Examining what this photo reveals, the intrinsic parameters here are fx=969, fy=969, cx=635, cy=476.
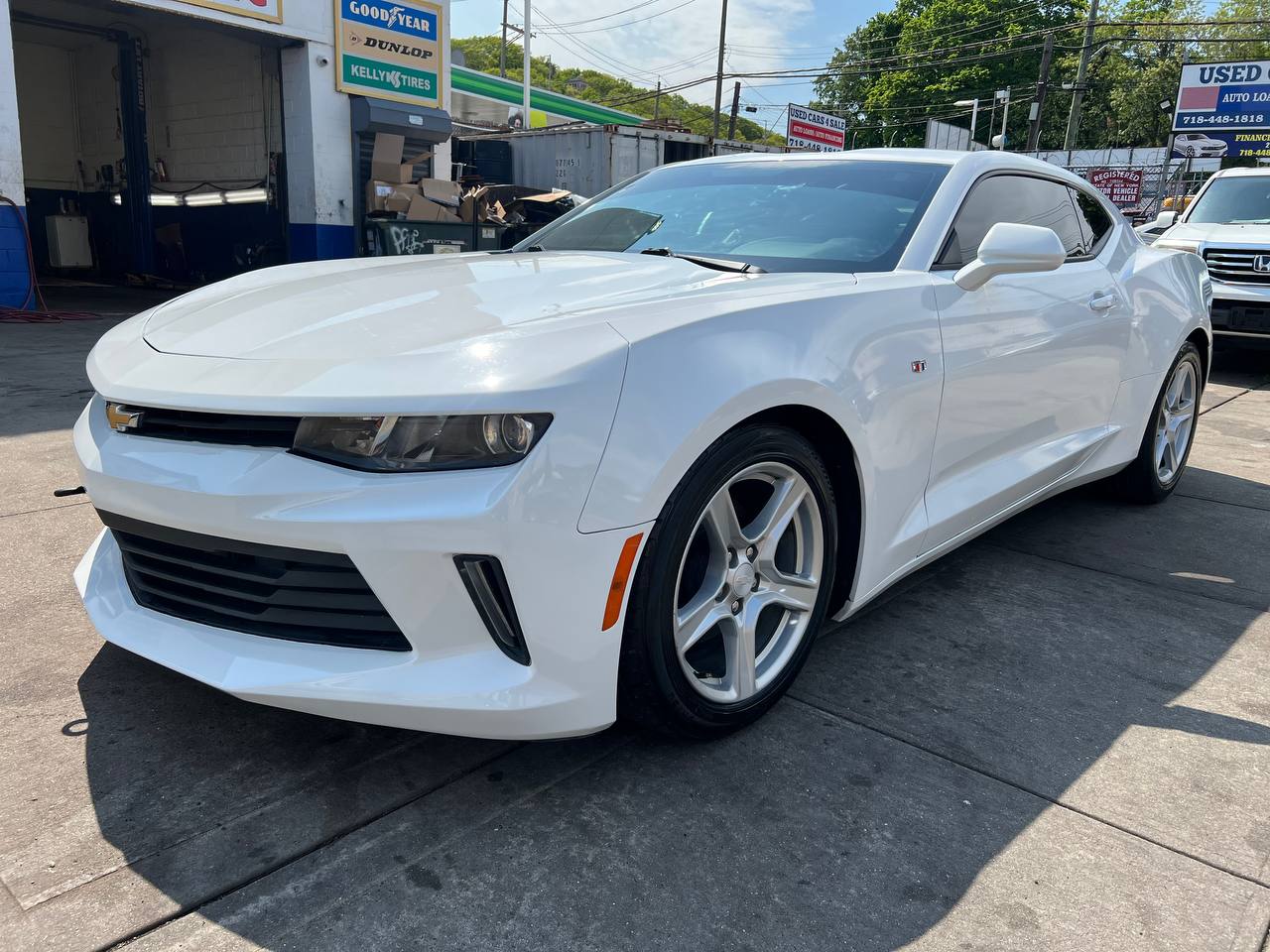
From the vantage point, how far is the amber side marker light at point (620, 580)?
1857mm

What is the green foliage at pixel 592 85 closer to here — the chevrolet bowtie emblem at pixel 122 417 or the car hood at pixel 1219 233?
the car hood at pixel 1219 233

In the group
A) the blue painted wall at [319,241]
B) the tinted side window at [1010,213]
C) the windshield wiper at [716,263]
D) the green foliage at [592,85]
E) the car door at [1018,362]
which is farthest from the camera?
the green foliage at [592,85]

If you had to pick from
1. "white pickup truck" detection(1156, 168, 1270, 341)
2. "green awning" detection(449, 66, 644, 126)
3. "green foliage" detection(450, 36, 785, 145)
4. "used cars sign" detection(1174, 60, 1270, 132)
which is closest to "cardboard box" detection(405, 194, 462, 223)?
"white pickup truck" detection(1156, 168, 1270, 341)

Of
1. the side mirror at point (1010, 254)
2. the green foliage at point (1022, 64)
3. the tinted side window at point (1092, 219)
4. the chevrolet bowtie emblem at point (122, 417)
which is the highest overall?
the green foliage at point (1022, 64)

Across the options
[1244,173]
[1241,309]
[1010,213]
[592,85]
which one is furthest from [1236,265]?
[592,85]

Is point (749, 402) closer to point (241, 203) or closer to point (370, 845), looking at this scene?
point (370, 845)

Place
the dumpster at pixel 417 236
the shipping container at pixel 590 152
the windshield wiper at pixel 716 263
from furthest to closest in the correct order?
the shipping container at pixel 590 152 → the dumpster at pixel 417 236 → the windshield wiper at pixel 716 263

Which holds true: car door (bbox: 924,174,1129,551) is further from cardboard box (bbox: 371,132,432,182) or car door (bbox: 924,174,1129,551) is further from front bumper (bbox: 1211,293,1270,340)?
cardboard box (bbox: 371,132,432,182)

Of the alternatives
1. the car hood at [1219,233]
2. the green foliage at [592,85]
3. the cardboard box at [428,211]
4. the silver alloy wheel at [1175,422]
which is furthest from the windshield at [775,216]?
the green foliage at [592,85]

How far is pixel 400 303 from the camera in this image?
2254 mm

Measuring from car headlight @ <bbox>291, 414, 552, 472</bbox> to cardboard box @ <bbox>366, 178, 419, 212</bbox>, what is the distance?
12319mm

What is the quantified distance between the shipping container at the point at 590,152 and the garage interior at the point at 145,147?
5529mm

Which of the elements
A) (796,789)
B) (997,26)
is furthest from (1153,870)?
(997,26)

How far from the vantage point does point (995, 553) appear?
3803 mm
